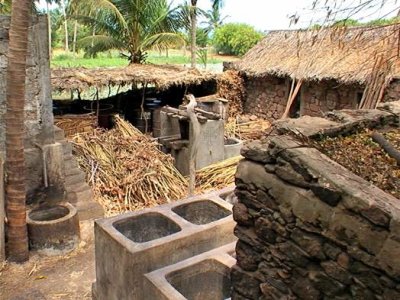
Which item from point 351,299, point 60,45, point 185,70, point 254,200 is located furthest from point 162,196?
point 60,45

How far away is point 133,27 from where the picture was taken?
42.4 ft

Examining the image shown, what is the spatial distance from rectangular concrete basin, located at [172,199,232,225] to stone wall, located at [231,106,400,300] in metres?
2.17

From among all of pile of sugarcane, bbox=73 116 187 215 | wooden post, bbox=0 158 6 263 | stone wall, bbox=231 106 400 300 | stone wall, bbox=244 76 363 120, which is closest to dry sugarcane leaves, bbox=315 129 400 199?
stone wall, bbox=231 106 400 300

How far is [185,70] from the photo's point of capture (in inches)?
472

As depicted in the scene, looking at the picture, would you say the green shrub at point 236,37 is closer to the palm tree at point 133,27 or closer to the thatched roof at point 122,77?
the palm tree at point 133,27

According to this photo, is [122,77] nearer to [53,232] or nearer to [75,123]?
[75,123]

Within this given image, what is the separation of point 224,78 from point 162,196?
5873 millimetres

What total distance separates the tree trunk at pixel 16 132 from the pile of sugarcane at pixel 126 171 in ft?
6.51

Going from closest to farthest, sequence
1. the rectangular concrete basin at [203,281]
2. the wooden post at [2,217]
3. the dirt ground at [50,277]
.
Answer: the rectangular concrete basin at [203,281] → the dirt ground at [50,277] → the wooden post at [2,217]

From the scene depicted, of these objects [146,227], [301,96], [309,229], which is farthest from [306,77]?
[309,229]

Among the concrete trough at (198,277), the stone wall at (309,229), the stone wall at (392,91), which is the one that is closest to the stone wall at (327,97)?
the stone wall at (392,91)

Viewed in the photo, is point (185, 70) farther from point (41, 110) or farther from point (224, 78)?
point (41, 110)

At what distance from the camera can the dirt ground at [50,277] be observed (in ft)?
17.3

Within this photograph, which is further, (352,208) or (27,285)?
(27,285)
